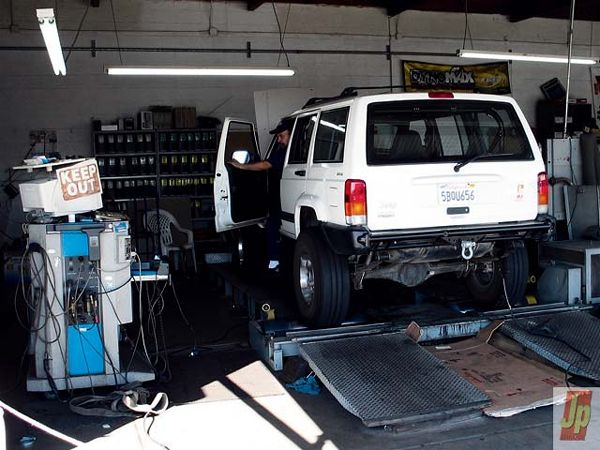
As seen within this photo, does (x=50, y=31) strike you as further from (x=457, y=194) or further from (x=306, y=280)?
(x=457, y=194)

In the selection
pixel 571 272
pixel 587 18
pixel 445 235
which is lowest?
pixel 571 272

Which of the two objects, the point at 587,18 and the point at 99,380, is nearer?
the point at 99,380

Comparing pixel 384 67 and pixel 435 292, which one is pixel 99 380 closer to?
pixel 435 292

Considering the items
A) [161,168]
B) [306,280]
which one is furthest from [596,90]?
[306,280]

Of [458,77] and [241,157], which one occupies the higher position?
[458,77]

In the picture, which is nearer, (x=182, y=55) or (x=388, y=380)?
(x=388, y=380)

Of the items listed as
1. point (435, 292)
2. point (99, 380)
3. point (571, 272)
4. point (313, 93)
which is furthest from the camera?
point (313, 93)

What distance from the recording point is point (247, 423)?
4.54 meters

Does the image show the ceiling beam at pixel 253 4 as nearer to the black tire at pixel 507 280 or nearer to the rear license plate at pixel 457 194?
the black tire at pixel 507 280

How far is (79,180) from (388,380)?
279 cm

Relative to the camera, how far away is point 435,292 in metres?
7.62

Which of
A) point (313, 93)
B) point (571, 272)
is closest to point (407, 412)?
point (571, 272)

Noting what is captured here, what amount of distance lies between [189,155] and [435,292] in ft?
19.1

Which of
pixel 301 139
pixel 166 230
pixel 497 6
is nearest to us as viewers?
pixel 301 139
